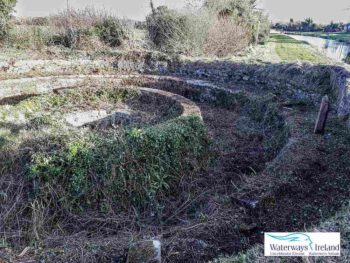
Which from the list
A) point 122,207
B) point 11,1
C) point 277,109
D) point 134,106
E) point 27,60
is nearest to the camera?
point 122,207

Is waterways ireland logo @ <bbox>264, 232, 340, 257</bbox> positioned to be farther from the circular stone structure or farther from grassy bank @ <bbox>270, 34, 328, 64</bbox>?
grassy bank @ <bbox>270, 34, 328, 64</bbox>

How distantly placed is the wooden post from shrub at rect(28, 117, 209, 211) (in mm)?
2729

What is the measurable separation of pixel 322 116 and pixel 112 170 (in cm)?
405

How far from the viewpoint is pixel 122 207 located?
4520mm

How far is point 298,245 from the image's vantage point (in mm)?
2396

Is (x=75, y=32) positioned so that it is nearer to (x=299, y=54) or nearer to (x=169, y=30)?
(x=169, y=30)

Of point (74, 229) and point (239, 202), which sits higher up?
point (239, 202)

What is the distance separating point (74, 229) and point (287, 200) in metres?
2.83

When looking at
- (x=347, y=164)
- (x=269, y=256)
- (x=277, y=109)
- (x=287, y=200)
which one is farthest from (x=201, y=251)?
(x=277, y=109)

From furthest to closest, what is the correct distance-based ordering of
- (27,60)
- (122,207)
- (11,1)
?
(11,1), (27,60), (122,207)

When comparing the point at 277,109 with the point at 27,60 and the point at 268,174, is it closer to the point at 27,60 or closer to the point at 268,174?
the point at 268,174

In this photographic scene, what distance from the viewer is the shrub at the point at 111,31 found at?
14.8 metres

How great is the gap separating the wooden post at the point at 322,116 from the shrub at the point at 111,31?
11.2m

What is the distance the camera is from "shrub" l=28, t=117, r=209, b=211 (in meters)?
4.29
